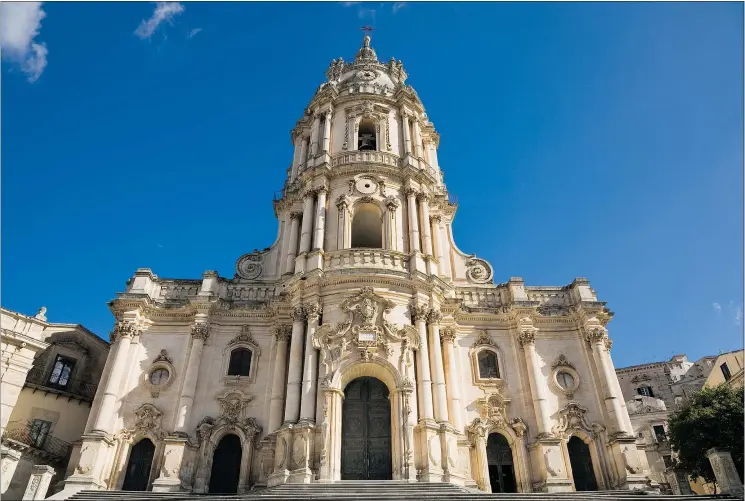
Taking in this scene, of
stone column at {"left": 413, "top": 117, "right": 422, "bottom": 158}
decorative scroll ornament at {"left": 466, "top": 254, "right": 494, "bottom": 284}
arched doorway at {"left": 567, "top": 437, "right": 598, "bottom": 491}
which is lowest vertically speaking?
arched doorway at {"left": 567, "top": 437, "right": 598, "bottom": 491}

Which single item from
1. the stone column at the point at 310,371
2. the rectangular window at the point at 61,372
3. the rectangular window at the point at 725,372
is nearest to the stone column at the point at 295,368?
the stone column at the point at 310,371

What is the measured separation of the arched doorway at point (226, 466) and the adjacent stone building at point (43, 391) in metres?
6.82

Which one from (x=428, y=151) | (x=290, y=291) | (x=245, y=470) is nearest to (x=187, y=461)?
(x=245, y=470)

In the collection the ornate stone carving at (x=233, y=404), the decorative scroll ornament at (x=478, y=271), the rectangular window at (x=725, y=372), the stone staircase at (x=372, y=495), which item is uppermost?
the decorative scroll ornament at (x=478, y=271)

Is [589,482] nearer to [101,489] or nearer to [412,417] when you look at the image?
[412,417]

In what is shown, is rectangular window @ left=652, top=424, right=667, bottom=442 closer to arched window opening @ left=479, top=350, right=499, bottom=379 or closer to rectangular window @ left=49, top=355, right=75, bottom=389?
arched window opening @ left=479, top=350, right=499, bottom=379

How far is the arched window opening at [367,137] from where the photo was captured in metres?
34.3

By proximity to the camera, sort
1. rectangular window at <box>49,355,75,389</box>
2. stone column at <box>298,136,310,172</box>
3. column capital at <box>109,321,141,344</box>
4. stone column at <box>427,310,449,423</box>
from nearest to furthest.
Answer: stone column at <box>427,310,449,423</box>, column capital at <box>109,321,141,344</box>, rectangular window at <box>49,355,75,389</box>, stone column at <box>298,136,310,172</box>

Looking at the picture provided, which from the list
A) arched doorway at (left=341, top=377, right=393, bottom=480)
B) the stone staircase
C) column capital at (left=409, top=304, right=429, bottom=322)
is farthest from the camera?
column capital at (left=409, top=304, right=429, bottom=322)

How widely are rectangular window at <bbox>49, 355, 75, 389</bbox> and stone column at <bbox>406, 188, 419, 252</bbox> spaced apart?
21.0 metres

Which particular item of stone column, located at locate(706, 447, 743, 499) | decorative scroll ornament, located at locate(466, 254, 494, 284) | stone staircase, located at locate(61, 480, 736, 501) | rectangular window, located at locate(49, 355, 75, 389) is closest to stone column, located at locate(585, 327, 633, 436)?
stone staircase, located at locate(61, 480, 736, 501)

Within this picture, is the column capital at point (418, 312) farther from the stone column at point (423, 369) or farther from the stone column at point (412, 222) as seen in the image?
the stone column at point (412, 222)

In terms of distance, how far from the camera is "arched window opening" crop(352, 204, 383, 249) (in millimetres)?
30438

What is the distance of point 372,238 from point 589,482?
17.6 m
